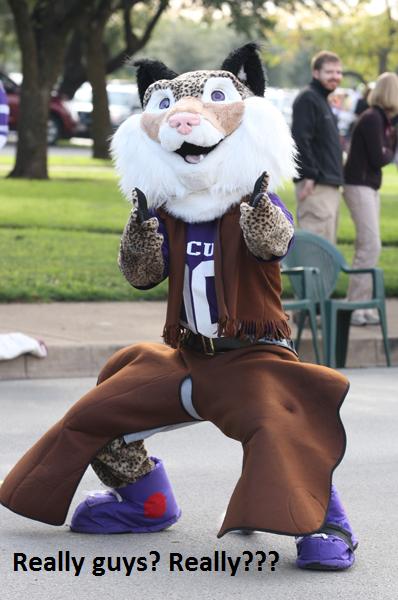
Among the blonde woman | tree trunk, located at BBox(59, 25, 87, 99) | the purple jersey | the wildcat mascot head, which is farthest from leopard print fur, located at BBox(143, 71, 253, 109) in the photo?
tree trunk, located at BBox(59, 25, 87, 99)

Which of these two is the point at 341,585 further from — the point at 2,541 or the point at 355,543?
the point at 2,541

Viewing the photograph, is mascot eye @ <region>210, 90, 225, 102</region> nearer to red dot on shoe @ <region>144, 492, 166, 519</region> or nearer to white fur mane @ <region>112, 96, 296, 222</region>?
white fur mane @ <region>112, 96, 296, 222</region>

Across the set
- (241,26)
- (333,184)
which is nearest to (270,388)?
(333,184)

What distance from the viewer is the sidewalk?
31.8 feet

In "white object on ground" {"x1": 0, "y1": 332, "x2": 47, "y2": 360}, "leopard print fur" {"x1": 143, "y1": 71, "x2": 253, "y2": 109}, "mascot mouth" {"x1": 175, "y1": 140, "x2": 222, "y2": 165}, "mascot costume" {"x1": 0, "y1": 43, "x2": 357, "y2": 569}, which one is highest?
"leopard print fur" {"x1": 143, "y1": 71, "x2": 253, "y2": 109}

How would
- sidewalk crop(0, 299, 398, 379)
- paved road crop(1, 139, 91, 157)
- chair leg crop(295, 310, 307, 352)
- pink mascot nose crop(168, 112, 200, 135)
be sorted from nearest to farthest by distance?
pink mascot nose crop(168, 112, 200, 135), sidewalk crop(0, 299, 398, 379), chair leg crop(295, 310, 307, 352), paved road crop(1, 139, 91, 157)

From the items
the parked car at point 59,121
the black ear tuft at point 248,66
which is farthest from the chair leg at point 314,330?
the parked car at point 59,121

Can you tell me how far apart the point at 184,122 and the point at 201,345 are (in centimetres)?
83

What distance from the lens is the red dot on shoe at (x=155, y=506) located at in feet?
18.0

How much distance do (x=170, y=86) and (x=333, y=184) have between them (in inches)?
215

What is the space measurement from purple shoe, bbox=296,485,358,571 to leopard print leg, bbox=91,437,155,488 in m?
0.70

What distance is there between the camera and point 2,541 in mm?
5359

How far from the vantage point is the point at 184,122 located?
17.1 feet

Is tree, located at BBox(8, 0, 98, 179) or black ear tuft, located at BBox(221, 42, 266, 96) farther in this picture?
tree, located at BBox(8, 0, 98, 179)
